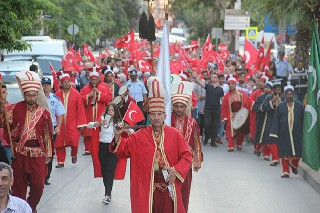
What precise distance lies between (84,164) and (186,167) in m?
8.98

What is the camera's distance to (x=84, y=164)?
57.4 feet

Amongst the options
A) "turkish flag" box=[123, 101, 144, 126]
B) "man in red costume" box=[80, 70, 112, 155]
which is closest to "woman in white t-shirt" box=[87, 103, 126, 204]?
"turkish flag" box=[123, 101, 144, 126]

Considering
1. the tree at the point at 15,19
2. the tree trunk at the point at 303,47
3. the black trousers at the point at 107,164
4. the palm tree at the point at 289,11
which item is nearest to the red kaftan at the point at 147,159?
the black trousers at the point at 107,164

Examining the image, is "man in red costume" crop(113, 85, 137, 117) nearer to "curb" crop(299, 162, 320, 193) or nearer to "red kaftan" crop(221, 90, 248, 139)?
"curb" crop(299, 162, 320, 193)

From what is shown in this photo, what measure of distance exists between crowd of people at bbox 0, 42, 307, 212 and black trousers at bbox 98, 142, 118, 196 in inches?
0.5

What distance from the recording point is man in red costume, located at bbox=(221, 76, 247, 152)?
2130 cm

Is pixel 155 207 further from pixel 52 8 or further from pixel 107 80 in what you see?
pixel 52 8

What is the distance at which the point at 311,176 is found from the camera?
1555 centimetres

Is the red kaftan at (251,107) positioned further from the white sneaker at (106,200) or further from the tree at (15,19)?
the white sneaker at (106,200)

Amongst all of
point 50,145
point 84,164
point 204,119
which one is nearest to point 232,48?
point 204,119

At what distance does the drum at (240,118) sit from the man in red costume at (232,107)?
0.08 m

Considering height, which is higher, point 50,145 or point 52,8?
point 52,8

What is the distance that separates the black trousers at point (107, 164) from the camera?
42.4 feet

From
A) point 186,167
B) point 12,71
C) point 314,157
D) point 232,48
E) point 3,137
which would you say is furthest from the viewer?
point 232,48
